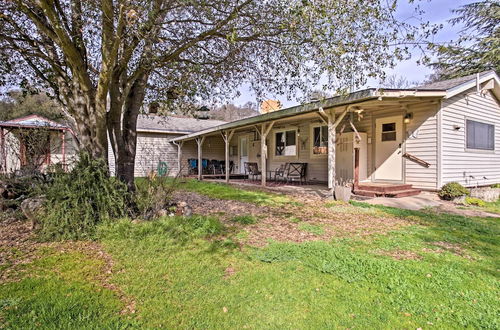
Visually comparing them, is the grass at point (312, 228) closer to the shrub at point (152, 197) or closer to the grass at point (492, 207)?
the shrub at point (152, 197)

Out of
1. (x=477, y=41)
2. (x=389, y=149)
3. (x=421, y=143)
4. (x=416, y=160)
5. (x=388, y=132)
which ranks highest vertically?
(x=477, y=41)

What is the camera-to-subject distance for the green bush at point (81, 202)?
398 centimetres

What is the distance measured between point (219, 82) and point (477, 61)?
1827cm

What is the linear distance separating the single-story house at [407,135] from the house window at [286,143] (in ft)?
1.83

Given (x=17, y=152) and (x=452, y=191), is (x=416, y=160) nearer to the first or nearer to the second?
(x=452, y=191)

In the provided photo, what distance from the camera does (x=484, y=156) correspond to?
966 cm

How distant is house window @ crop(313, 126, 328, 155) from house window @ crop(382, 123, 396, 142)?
2023mm

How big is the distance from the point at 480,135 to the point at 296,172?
259 inches

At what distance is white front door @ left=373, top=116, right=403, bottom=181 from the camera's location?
8.67 m

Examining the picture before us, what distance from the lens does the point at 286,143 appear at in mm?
12805

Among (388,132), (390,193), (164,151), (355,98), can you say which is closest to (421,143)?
(388,132)

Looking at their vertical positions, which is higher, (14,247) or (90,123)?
(90,123)

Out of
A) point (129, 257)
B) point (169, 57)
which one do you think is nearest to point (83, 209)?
point (129, 257)

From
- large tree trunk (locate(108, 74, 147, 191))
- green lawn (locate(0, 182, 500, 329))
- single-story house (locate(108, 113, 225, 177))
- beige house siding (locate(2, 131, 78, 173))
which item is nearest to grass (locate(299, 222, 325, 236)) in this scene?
green lawn (locate(0, 182, 500, 329))
